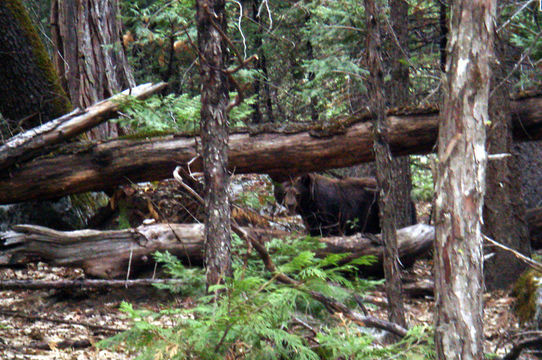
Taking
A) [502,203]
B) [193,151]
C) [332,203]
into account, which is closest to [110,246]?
[193,151]

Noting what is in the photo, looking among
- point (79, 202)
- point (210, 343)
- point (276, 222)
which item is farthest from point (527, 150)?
point (210, 343)

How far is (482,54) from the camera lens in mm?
2934

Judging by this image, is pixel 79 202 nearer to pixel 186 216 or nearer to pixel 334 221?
pixel 186 216

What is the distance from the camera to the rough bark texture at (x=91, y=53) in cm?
1061

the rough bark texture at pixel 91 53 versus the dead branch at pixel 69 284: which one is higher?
the rough bark texture at pixel 91 53

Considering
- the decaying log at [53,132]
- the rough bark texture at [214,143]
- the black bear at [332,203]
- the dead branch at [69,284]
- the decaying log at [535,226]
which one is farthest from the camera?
the black bear at [332,203]

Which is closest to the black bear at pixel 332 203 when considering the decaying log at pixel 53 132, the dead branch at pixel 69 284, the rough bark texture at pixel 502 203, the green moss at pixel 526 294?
the rough bark texture at pixel 502 203

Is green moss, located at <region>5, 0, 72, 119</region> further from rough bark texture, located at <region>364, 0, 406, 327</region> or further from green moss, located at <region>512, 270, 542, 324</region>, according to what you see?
green moss, located at <region>512, 270, 542, 324</region>

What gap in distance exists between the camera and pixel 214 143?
395 cm

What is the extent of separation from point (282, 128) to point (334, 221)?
290 centimetres

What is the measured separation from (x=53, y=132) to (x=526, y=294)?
5830 millimetres

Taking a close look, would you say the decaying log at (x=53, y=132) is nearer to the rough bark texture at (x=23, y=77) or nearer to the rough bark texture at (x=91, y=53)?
the rough bark texture at (x=23, y=77)

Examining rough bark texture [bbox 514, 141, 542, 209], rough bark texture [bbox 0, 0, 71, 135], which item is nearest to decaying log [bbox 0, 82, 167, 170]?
rough bark texture [bbox 0, 0, 71, 135]

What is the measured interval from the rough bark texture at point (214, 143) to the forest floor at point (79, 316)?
111 centimetres
